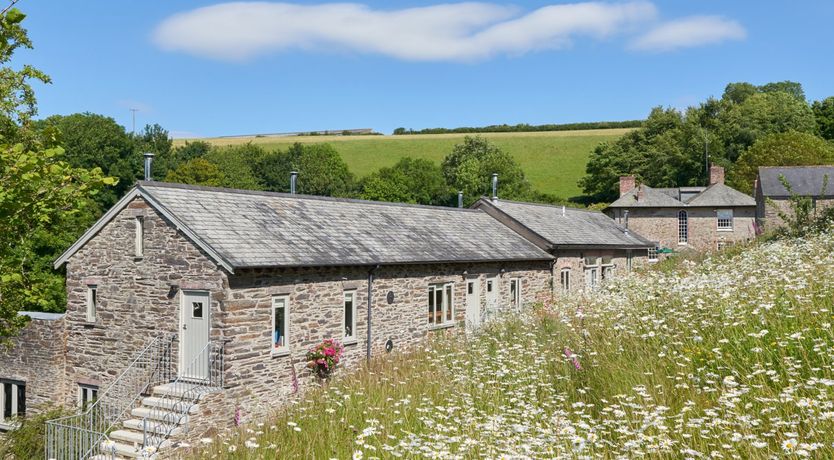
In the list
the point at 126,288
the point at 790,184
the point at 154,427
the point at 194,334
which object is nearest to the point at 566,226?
the point at 194,334

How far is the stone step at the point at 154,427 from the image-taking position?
1410cm

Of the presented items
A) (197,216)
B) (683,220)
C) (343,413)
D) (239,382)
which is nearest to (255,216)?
(197,216)

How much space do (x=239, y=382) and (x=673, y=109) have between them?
68131 mm

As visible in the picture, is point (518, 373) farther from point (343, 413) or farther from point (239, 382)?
point (239, 382)

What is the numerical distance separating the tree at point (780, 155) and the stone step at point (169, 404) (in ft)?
178

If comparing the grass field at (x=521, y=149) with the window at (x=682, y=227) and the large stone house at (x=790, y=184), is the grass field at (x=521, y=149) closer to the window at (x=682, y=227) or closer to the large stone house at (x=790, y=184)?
the window at (x=682, y=227)

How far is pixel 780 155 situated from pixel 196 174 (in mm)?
50756

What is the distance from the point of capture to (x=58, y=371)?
742 inches

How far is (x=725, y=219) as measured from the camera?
163ft

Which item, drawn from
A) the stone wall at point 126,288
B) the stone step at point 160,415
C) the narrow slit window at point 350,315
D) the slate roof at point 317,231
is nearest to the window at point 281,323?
the slate roof at point 317,231

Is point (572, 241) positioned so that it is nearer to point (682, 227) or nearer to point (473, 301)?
point (473, 301)

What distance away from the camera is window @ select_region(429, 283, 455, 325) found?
72.2ft

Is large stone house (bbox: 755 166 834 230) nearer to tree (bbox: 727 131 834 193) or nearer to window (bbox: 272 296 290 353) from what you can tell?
tree (bbox: 727 131 834 193)

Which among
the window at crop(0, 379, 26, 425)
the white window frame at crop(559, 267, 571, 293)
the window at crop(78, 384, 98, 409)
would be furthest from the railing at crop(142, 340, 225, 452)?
the white window frame at crop(559, 267, 571, 293)
